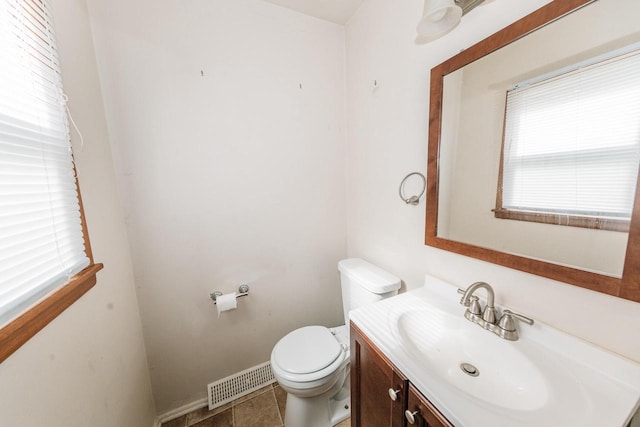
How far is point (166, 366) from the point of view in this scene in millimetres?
1314

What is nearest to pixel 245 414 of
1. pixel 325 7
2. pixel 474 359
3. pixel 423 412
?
pixel 423 412

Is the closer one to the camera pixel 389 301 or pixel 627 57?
pixel 627 57

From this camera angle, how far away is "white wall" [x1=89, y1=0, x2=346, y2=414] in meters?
1.13

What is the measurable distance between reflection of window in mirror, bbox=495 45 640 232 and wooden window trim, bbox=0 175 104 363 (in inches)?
56.2

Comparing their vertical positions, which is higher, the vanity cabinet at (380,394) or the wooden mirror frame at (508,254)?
the wooden mirror frame at (508,254)

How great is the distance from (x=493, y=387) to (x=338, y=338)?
884 mm

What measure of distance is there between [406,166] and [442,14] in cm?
61

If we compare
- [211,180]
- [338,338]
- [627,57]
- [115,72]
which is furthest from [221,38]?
[338,338]

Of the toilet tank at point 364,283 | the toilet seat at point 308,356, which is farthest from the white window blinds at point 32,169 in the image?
the toilet tank at point 364,283

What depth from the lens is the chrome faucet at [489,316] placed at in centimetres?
73

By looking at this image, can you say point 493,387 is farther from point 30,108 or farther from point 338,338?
point 30,108

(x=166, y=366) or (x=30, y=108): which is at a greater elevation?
(x=30, y=108)

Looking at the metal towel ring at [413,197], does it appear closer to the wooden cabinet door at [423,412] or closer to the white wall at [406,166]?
the white wall at [406,166]

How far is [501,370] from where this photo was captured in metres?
0.69
